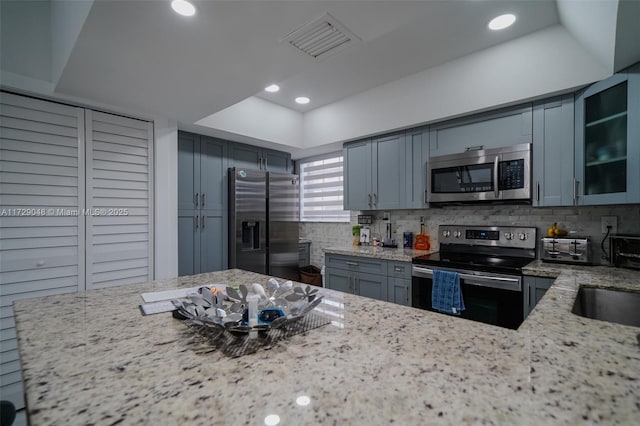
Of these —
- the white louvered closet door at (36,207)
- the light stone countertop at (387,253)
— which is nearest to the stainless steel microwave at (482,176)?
the light stone countertop at (387,253)

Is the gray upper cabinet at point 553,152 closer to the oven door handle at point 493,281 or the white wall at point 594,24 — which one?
the white wall at point 594,24

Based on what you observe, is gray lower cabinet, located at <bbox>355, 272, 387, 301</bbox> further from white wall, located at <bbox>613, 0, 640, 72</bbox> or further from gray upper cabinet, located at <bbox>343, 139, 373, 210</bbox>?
white wall, located at <bbox>613, 0, 640, 72</bbox>

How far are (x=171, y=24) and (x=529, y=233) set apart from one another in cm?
297

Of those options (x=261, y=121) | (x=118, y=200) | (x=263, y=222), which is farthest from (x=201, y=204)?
(x=261, y=121)

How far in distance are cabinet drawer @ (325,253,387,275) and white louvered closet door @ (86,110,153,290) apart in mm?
1796

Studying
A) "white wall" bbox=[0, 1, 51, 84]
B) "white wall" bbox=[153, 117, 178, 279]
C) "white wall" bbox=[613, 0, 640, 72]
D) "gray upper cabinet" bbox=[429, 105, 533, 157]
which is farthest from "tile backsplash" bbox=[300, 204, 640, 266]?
"white wall" bbox=[0, 1, 51, 84]

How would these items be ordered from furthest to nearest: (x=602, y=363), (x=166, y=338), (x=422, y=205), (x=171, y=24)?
(x=422, y=205) < (x=171, y=24) < (x=166, y=338) < (x=602, y=363)

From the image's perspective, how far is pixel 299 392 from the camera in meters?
0.60

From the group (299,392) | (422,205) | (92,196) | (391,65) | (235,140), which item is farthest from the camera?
(235,140)

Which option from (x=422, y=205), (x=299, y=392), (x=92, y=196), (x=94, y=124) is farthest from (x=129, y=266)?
(x=422, y=205)

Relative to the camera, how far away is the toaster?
2.14 metres

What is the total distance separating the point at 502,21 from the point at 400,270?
209 cm

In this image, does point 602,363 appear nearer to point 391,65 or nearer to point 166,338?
point 166,338

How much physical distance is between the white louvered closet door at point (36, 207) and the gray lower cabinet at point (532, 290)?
330 cm
